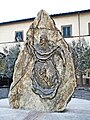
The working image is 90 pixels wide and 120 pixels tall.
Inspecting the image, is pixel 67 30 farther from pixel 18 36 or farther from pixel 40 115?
pixel 40 115

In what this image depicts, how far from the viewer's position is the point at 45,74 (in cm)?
729

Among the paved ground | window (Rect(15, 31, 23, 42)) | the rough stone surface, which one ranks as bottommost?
the paved ground

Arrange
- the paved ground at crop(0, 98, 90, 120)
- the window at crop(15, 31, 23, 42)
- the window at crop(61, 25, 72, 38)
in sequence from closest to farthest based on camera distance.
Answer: the paved ground at crop(0, 98, 90, 120)
the window at crop(61, 25, 72, 38)
the window at crop(15, 31, 23, 42)

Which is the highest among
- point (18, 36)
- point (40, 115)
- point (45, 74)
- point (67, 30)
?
point (67, 30)

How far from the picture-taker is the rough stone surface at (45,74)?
7.12m

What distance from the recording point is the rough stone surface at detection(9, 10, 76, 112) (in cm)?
712

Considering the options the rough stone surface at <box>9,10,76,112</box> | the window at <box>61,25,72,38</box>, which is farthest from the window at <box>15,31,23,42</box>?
the rough stone surface at <box>9,10,76,112</box>

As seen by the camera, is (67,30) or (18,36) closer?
(67,30)

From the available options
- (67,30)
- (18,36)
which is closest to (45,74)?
(67,30)

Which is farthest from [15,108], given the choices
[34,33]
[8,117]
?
[34,33]

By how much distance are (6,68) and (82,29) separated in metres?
7.24

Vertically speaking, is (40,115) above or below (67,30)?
below

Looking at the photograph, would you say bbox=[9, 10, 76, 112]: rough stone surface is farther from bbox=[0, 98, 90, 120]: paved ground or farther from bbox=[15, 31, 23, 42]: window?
bbox=[15, 31, 23, 42]: window

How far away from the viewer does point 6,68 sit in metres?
24.5
